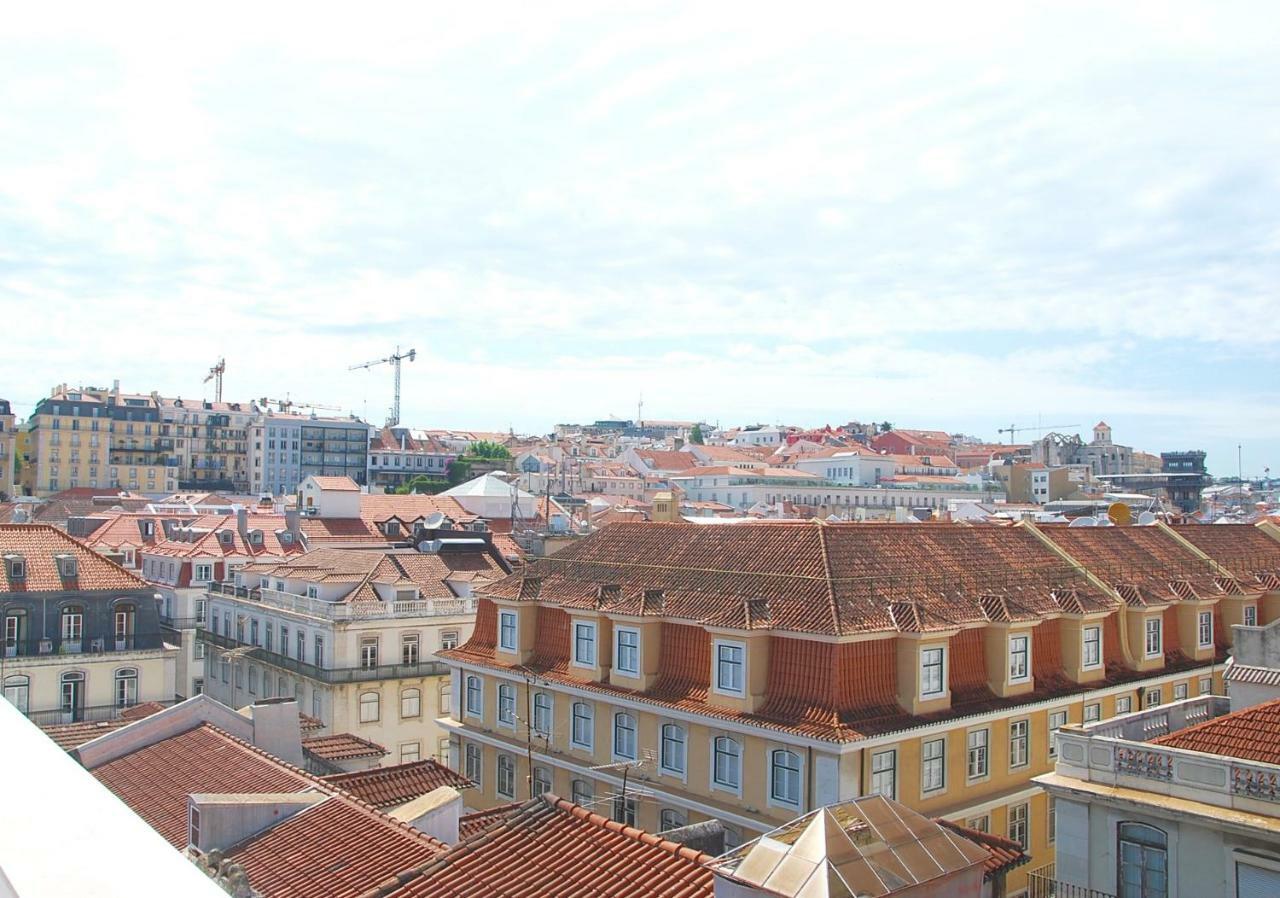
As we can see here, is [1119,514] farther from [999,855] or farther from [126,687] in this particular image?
[126,687]

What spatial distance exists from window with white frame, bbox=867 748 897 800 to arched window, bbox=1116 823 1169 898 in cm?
638

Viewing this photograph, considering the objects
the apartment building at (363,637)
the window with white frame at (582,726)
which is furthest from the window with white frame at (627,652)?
the apartment building at (363,637)

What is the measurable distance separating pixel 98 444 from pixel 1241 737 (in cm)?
11941

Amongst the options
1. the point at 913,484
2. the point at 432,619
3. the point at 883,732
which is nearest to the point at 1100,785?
the point at 883,732

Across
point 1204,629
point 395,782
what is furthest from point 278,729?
point 1204,629

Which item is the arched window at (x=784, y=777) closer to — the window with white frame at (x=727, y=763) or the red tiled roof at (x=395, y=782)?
the window with white frame at (x=727, y=763)

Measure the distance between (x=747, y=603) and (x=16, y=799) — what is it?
1871cm

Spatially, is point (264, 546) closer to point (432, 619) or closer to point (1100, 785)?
point (432, 619)

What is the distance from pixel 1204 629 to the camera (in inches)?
1094

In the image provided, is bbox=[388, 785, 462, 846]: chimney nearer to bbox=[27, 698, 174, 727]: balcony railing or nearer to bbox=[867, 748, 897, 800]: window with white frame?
bbox=[867, 748, 897, 800]: window with white frame

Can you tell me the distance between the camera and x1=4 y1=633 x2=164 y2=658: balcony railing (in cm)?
3153

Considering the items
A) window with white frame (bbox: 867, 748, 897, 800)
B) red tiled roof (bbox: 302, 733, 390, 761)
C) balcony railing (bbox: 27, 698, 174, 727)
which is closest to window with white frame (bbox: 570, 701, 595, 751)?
red tiled roof (bbox: 302, 733, 390, 761)

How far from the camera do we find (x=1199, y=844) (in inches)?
482

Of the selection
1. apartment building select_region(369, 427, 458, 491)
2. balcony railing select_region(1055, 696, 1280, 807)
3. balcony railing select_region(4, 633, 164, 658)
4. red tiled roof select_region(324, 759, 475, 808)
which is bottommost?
red tiled roof select_region(324, 759, 475, 808)
